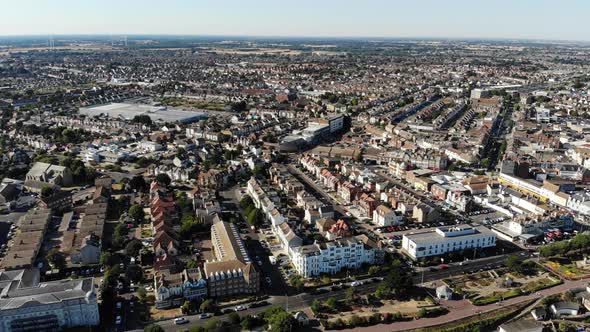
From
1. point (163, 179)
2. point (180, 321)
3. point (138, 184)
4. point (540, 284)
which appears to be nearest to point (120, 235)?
point (138, 184)

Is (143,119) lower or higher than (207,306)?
higher

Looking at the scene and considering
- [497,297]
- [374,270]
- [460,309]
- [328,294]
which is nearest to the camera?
[460,309]

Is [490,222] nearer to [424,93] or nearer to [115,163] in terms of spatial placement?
[115,163]

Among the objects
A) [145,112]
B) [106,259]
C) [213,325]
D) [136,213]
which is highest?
[145,112]

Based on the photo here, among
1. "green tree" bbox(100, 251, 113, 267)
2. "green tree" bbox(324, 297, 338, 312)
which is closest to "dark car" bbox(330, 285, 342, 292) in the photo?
"green tree" bbox(324, 297, 338, 312)

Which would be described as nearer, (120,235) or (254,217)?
(120,235)

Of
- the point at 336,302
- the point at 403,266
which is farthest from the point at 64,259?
the point at 403,266

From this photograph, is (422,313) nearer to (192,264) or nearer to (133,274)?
(192,264)
